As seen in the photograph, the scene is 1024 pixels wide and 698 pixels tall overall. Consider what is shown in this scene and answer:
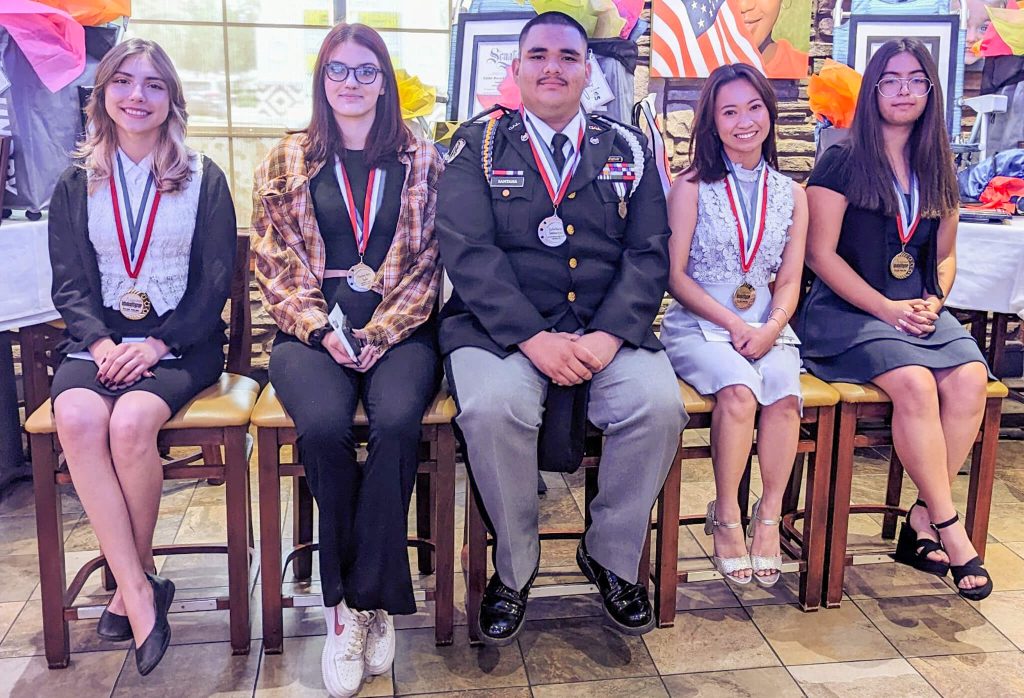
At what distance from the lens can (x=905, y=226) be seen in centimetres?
248

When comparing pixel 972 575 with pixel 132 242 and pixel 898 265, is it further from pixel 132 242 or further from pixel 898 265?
pixel 132 242

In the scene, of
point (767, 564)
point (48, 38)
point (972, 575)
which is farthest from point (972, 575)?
point (48, 38)

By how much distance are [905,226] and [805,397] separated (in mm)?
615

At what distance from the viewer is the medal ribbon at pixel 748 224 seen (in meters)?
2.34

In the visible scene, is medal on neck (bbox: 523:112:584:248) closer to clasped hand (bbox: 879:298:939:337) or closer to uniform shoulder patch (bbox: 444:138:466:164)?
uniform shoulder patch (bbox: 444:138:466:164)

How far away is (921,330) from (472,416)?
123cm

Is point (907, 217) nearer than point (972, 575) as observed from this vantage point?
No

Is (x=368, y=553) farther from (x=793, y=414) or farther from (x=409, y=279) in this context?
(x=793, y=414)

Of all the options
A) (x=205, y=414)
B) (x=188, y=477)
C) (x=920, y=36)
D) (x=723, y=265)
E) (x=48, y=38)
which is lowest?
(x=188, y=477)

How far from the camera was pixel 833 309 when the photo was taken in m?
2.51

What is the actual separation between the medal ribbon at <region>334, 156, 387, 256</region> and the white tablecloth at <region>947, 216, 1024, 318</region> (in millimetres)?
1772

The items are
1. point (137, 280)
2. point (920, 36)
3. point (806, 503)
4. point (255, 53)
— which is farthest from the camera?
point (255, 53)

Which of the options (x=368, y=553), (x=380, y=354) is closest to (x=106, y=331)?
(x=380, y=354)

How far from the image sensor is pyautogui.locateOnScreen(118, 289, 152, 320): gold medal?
215cm
